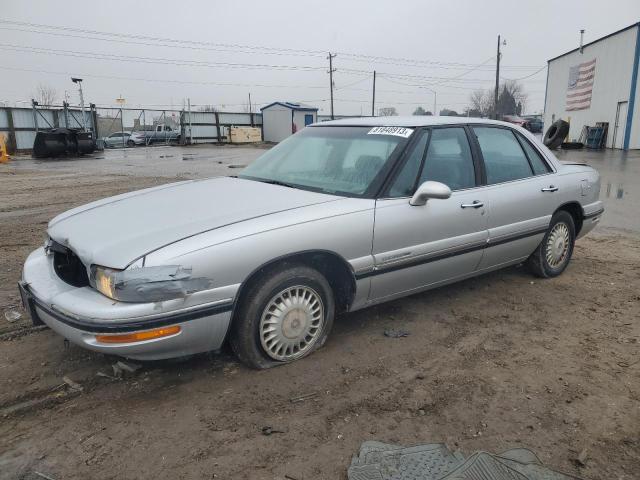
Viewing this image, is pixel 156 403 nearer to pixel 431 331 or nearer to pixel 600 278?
pixel 431 331

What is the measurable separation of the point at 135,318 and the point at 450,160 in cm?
261

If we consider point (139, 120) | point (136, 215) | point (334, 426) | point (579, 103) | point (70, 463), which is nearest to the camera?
point (70, 463)

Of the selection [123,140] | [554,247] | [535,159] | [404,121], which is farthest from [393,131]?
[123,140]

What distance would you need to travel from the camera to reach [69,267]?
10.1 ft

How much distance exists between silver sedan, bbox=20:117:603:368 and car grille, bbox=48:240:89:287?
0.4 inches

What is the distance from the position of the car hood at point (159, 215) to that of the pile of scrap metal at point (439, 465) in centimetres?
145

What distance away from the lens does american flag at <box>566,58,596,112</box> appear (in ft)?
97.9

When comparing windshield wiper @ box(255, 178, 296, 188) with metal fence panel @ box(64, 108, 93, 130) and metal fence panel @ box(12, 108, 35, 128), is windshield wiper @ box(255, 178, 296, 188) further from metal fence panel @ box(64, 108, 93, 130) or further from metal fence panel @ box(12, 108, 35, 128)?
metal fence panel @ box(64, 108, 93, 130)

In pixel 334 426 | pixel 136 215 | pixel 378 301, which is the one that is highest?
pixel 136 215

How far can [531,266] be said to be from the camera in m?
4.93

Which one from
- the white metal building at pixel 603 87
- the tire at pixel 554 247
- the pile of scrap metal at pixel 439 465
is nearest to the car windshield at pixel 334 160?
the pile of scrap metal at pixel 439 465

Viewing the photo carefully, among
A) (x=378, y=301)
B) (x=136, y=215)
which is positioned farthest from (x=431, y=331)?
(x=136, y=215)

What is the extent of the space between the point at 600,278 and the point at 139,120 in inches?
1370

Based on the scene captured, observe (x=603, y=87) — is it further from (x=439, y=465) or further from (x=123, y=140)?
(x=439, y=465)
